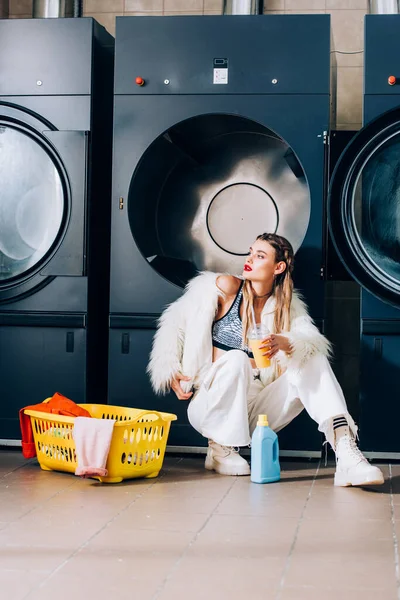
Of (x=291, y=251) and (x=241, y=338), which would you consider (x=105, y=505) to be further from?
(x=291, y=251)

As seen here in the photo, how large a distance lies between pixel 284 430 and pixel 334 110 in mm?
1454

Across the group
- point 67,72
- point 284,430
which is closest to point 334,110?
point 67,72

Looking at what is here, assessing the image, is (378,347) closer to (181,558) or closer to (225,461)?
(225,461)

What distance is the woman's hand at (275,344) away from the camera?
3.07 m

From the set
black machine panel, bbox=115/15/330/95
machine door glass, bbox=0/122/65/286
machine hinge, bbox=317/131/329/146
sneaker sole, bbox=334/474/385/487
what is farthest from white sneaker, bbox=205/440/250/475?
black machine panel, bbox=115/15/330/95

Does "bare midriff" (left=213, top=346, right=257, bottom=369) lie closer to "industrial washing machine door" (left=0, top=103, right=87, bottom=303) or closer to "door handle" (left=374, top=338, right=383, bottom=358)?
"door handle" (left=374, top=338, right=383, bottom=358)

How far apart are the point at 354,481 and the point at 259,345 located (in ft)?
1.84

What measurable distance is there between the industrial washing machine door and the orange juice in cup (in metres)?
0.84

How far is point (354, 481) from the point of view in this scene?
3.01 m

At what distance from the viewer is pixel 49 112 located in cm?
364

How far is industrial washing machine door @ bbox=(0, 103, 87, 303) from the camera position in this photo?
3.58 meters

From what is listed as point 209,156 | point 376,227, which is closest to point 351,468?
point 376,227

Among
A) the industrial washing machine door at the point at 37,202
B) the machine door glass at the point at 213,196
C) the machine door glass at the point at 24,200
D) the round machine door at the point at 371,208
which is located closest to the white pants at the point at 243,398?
the round machine door at the point at 371,208

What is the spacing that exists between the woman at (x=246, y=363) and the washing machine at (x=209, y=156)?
15cm
